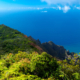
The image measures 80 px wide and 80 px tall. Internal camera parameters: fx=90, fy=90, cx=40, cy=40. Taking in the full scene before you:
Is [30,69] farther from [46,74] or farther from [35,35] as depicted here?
[35,35]

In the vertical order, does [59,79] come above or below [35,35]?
below

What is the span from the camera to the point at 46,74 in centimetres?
473

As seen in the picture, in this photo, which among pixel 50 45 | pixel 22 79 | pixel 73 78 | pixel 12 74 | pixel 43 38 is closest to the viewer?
pixel 22 79

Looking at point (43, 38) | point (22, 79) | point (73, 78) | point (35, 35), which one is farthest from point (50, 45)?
point (35, 35)

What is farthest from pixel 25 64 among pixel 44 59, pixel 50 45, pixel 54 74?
pixel 50 45

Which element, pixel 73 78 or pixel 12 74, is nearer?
pixel 12 74

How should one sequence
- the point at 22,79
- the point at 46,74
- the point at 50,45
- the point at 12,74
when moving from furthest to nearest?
1. the point at 50,45
2. the point at 46,74
3. the point at 12,74
4. the point at 22,79

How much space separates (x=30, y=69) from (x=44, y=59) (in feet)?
3.15

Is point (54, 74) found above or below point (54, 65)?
below

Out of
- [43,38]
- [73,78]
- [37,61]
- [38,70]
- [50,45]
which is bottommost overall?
[73,78]

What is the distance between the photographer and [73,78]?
556cm

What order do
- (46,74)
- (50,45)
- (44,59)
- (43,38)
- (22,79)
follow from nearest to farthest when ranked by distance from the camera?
(22,79)
(46,74)
(44,59)
(50,45)
(43,38)

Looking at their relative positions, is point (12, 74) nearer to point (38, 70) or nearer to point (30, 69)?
point (30, 69)

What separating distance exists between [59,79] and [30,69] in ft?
5.49
